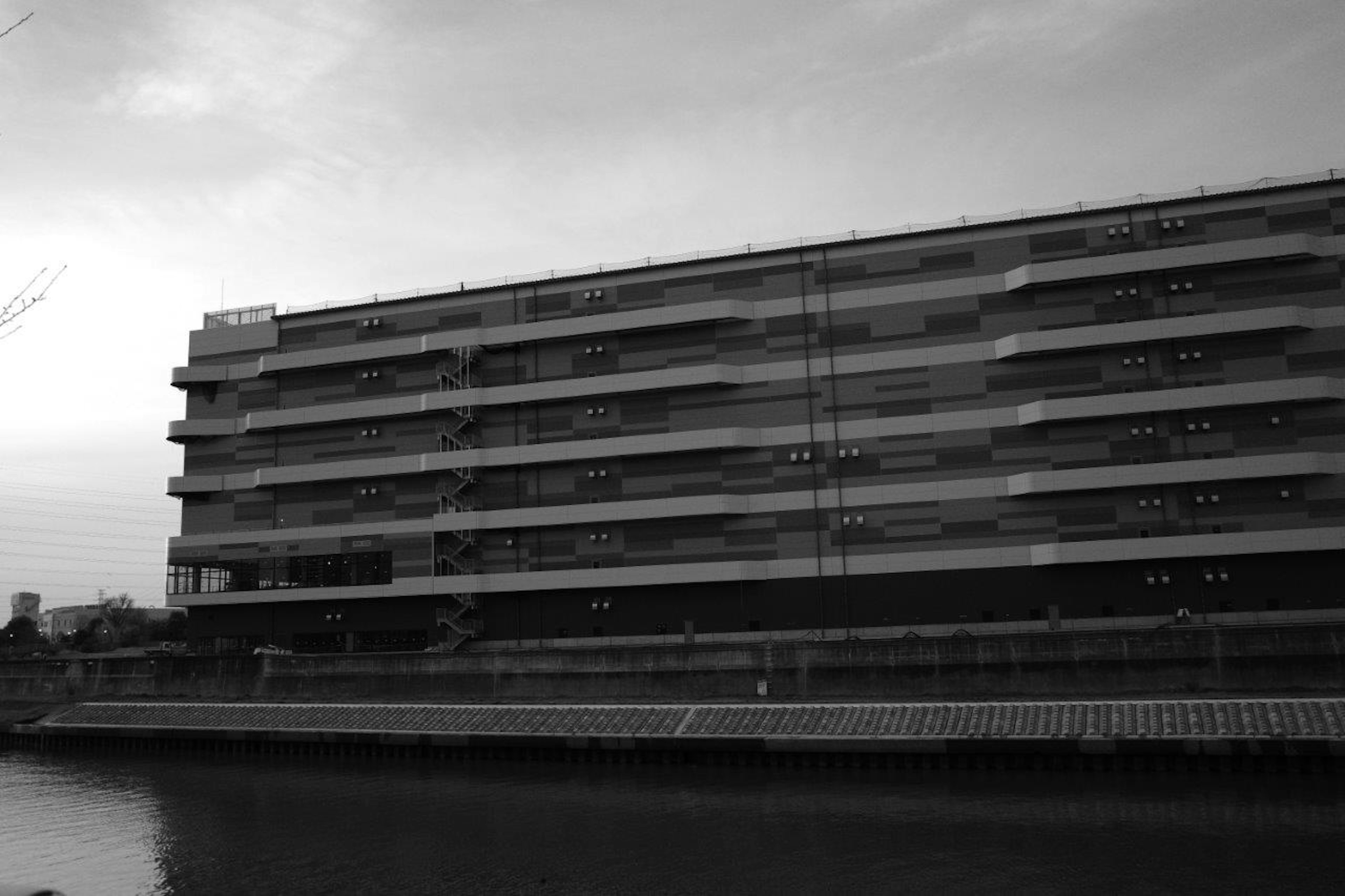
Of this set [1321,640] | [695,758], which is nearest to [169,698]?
[695,758]

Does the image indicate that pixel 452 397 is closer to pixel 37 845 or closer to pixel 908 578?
pixel 908 578

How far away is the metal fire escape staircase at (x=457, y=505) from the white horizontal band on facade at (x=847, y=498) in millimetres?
1554

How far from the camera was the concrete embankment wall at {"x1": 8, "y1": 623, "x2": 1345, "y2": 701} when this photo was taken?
56.4 m

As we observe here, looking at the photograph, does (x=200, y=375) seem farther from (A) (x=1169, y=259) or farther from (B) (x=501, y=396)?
(A) (x=1169, y=259)

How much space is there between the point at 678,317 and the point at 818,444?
46.0ft

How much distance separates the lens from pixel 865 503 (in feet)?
243

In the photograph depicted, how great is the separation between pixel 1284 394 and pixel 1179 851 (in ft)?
143

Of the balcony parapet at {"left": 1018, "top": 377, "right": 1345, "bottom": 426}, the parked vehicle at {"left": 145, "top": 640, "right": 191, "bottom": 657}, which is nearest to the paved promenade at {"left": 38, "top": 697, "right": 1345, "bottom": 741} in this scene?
the parked vehicle at {"left": 145, "top": 640, "right": 191, "bottom": 657}

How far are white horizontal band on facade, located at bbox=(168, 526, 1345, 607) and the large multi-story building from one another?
0.64ft

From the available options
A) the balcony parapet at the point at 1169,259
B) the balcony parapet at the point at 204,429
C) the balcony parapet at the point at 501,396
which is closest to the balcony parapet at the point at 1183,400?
the balcony parapet at the point at 1169,259

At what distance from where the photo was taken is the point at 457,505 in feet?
269

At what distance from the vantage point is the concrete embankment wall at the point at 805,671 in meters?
56.4

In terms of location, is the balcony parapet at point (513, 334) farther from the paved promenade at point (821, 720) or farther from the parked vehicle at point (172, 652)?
the paved promenade at point (821, 720)

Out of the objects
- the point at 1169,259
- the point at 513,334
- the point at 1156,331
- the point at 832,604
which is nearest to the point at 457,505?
the point at 513,334
